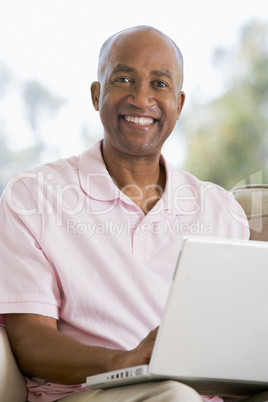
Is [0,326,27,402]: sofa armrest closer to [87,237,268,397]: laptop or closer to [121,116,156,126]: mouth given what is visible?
[87,237,268,397]: laptop

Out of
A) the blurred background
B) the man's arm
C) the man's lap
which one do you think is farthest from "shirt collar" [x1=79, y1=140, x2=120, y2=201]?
the blurred background

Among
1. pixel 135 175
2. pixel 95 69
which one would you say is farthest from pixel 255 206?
pixel 95 69

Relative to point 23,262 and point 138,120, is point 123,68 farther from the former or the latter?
point 23,262

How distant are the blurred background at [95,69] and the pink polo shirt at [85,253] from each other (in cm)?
247

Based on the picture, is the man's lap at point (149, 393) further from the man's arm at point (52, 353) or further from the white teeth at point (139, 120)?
the white teeth at point (139, 120)

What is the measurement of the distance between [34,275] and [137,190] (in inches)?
18.3

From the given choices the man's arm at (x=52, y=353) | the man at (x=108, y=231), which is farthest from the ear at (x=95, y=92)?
the man's arm at (x=52, y=353)

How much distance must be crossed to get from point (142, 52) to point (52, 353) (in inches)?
35.4

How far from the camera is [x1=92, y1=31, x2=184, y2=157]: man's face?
1.79 metres

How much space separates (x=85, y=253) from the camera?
161 centimetres

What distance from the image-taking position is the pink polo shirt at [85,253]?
1534 millimetres

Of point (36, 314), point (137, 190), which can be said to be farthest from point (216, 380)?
point (137, 190)

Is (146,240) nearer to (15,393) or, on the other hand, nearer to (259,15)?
(15,393)

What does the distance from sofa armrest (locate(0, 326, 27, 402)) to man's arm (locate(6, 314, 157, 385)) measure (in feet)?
0.06
